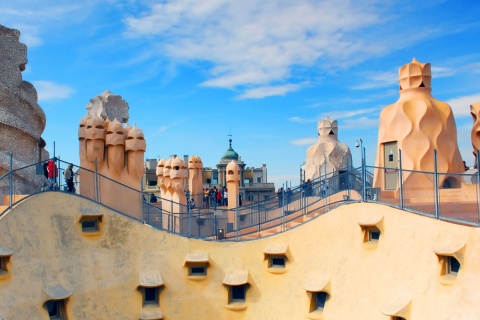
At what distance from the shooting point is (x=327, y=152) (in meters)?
32.2

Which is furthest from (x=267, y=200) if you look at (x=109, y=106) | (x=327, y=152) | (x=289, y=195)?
(x=327, y=152)

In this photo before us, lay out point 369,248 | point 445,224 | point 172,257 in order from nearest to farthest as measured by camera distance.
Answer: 1. point 445,224
2. point 369,248
3. point 172,257

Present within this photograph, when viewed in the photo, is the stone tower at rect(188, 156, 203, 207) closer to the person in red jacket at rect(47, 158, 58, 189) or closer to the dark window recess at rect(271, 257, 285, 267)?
the dark window recess at rect(271, 257, 285, 267)

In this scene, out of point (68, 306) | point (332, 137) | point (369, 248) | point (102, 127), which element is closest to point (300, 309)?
point (369, 248)

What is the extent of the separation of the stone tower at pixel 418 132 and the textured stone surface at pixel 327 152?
1280 cm

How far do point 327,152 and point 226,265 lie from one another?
1833cm

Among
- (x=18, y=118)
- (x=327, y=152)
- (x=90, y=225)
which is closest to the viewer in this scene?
(x=90, y=225)

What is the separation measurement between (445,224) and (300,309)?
4851 mm

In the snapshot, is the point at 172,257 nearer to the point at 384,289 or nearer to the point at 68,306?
the point at 68,306

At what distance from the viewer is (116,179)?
55.6 feet

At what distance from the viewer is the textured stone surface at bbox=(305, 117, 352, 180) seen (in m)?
31.9

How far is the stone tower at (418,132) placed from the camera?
1792 cm

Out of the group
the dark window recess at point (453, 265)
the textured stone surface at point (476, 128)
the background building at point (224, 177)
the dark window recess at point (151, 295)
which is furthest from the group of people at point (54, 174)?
the background building at point (224, 177)

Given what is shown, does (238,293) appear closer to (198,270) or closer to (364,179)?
(198,270)
